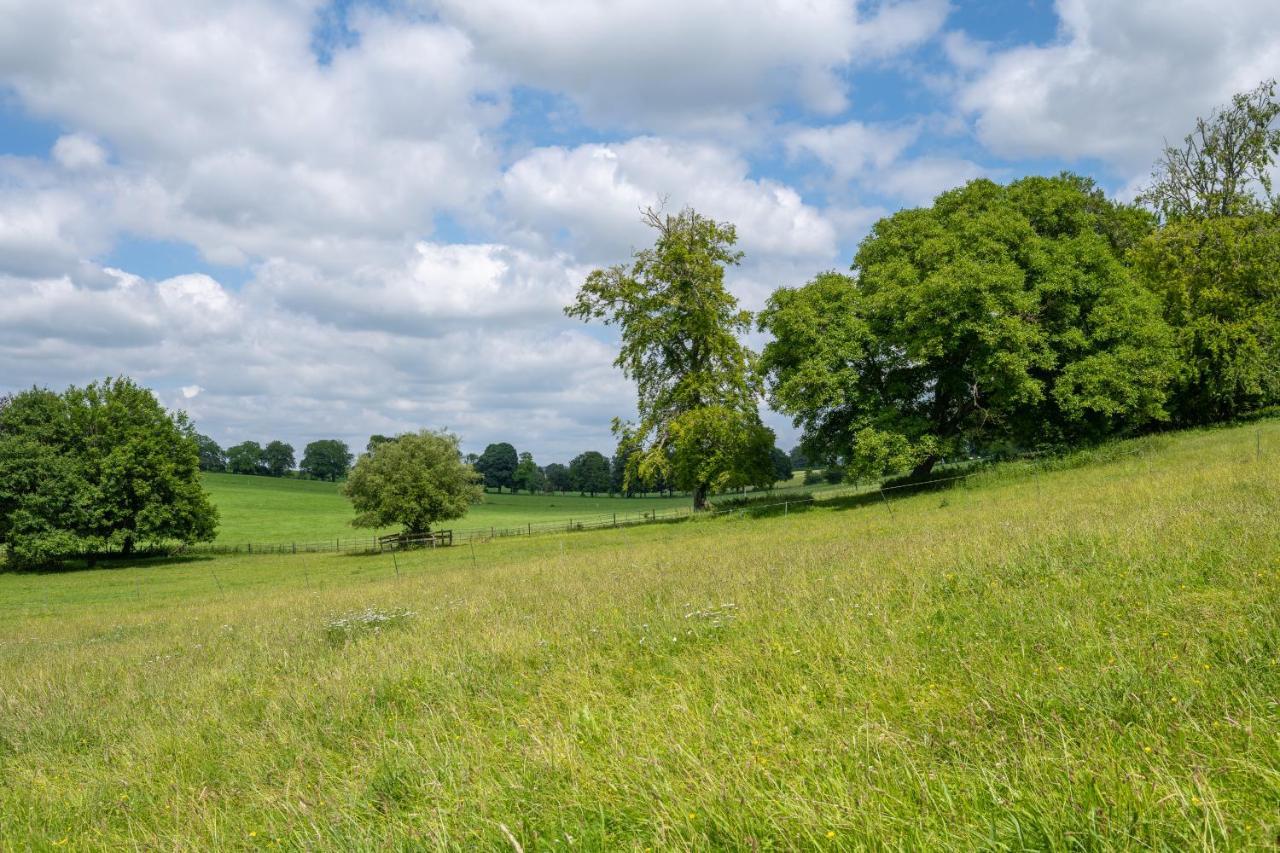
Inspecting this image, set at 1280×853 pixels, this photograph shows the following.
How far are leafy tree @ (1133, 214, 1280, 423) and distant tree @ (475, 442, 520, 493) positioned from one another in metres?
130

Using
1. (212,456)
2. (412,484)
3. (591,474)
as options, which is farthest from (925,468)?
(212,456)

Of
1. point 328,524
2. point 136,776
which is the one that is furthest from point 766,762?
point 328,524

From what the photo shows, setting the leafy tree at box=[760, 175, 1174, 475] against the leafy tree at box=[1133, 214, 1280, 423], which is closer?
the leafy tree at box=[760, 175, 1174, 475]

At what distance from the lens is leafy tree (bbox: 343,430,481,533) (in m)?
54.3

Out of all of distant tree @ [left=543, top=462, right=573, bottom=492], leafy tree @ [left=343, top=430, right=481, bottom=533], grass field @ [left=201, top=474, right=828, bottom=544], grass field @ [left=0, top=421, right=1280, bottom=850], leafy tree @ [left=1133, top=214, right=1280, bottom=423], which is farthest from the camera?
distant tree @ [left=543, top=462, right=573, bottom=492]

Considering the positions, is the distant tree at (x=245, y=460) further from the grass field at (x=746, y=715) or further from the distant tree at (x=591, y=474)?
the grass field at (x=746, y=715)

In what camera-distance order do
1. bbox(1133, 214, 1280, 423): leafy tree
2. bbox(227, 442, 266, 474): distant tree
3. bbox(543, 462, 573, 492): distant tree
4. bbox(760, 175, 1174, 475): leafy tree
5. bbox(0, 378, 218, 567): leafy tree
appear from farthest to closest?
1. bbox(543, 462, 573, 492): distant tree
2. bbox(227, 442, 266, 474): distant tree
3. bbox(0, 378, 218, 567): leafy tree
4. bbox(1133, 214, 1280, 423): leafy tree
5. bbox(760, 175, 1174, 475): leafy tree

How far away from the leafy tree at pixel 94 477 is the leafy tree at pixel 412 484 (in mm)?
12872

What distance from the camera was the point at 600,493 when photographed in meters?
154

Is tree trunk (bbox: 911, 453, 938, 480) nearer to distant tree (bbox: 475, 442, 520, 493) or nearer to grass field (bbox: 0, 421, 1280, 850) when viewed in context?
grass field (bbox: 0, 421, 1280, 850)

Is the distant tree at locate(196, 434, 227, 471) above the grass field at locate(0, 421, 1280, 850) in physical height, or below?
above

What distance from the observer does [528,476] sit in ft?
497

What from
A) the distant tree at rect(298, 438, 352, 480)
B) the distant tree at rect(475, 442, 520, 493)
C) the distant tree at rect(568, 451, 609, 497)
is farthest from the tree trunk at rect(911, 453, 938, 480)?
the distant tree at rect(298, 438, 352, 480)

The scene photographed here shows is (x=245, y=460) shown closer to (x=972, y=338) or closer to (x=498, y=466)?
(x=498, y=466)
